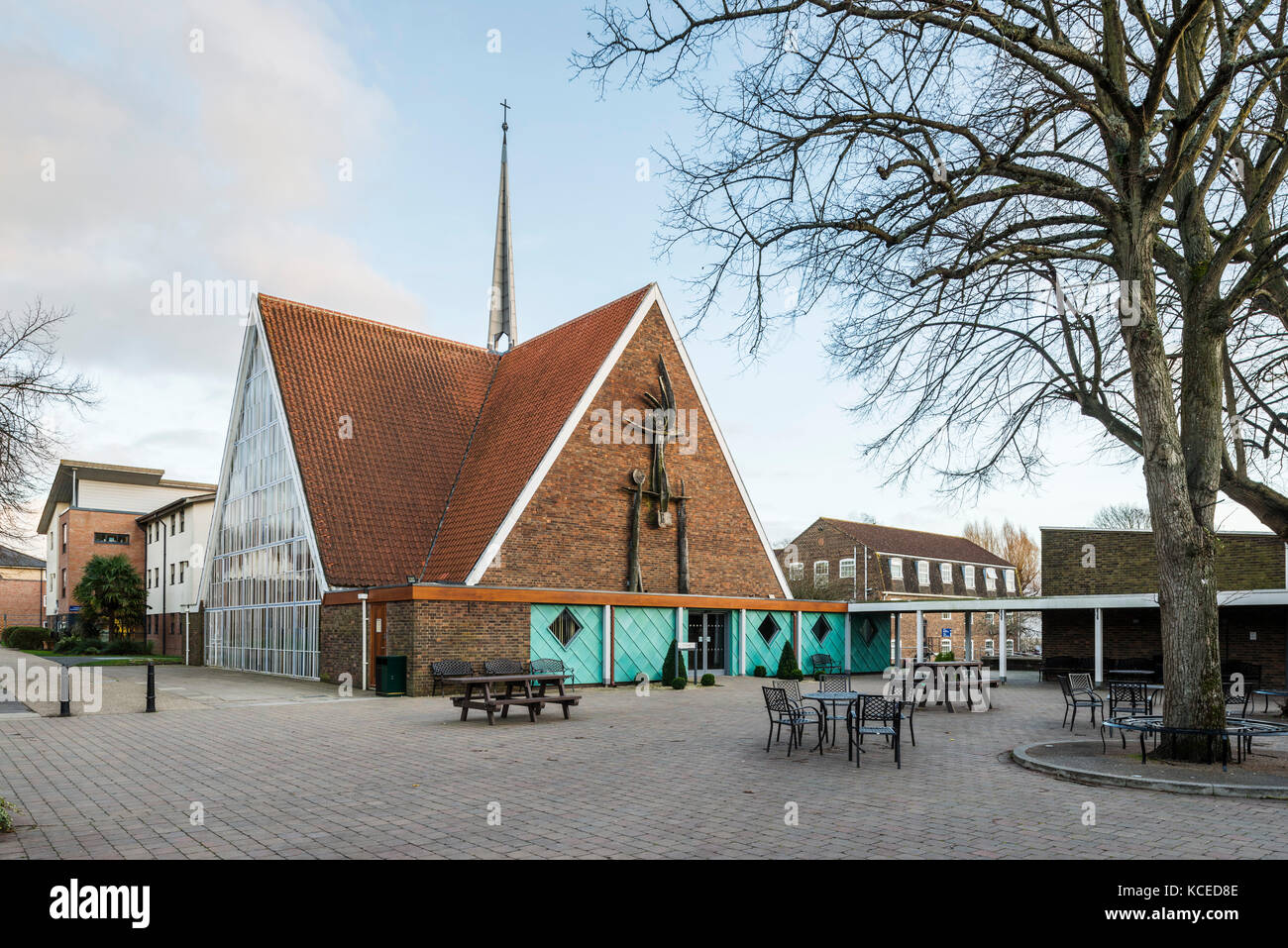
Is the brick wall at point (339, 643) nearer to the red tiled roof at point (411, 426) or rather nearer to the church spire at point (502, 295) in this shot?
the red tiled roof at point (411, 426)

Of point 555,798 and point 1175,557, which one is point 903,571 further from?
point 555,798

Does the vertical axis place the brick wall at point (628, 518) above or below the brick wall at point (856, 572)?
above

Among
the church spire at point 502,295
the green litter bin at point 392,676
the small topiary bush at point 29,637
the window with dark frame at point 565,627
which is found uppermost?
the church spire at point 502,295

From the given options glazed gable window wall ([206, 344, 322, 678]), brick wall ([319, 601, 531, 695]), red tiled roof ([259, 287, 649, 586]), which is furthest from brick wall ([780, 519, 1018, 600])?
brick wall ([319, 601, 531, 695])

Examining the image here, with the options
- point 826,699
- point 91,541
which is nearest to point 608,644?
point 826,699

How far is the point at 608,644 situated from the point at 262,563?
11.8 metres

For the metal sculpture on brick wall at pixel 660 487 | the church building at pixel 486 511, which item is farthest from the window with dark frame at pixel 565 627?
the metal sculpture on brick wall at pixel 660 487

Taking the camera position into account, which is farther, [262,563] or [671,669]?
[262,563]

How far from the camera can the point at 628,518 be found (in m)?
27.5

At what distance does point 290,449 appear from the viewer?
2609 cm

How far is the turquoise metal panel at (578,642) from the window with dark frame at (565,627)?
68 mm

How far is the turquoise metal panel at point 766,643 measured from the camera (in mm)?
29219
